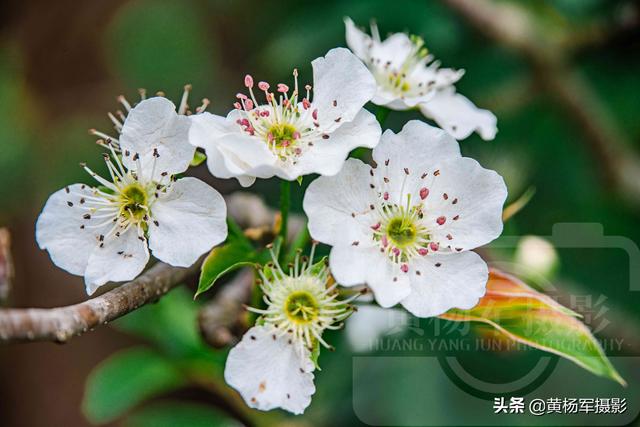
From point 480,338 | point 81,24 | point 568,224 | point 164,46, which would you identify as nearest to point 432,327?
point 480,338

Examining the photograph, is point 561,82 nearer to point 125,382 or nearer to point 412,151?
point 412,151

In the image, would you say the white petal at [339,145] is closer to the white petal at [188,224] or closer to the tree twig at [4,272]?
the white petal at [188,224]

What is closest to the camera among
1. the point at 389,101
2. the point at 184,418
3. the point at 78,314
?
the point at 78,314

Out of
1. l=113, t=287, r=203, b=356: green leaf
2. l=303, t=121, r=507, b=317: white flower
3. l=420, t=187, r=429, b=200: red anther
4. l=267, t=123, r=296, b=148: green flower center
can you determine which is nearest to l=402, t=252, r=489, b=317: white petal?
l=303, t=121, r=507, b=317: white flower

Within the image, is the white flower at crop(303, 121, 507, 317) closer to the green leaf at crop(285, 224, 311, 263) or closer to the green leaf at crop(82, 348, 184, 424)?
the green leaf at crop(285, 224, 311, 263)

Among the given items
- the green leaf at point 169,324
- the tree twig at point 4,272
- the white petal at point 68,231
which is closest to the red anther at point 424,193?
the white petal at point 68,231

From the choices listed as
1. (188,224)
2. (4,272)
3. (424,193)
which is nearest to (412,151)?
(424,193)

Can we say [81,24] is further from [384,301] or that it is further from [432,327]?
[384,301]
